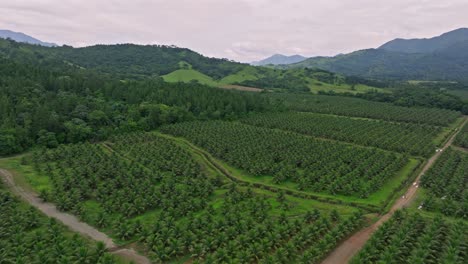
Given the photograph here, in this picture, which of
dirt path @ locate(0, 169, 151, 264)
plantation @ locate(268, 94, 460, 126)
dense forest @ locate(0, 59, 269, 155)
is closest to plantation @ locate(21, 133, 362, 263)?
dirt path @ locate(0, 169, 151, 264)

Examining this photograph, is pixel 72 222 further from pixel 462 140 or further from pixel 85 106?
pixel 462 140

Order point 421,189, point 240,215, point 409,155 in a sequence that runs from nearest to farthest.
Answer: point 240,215 < point 421,189 < point 409,155

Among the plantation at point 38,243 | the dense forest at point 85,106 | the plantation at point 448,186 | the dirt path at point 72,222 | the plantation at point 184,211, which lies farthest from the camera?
the dense forest at point 85,106

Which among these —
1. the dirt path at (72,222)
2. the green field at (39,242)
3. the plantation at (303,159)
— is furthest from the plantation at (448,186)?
the green field at (39,242)

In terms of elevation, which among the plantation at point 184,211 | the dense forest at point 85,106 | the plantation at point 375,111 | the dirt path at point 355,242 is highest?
the dense forest at point 85,106

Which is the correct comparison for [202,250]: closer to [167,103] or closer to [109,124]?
[109,124]

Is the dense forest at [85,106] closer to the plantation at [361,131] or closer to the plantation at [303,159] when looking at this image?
the plantation at [361,131]

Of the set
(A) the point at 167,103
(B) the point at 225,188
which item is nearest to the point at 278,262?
(B) the point at 225,188
